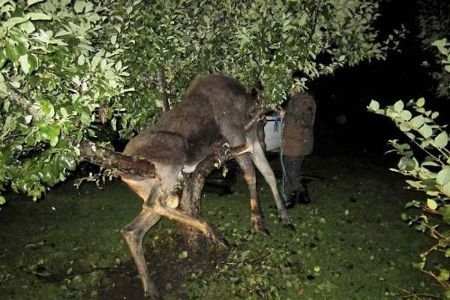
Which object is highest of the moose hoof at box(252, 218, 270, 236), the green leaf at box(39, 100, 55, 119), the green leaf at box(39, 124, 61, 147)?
the green leaf at box(39, 100, 55, 119)

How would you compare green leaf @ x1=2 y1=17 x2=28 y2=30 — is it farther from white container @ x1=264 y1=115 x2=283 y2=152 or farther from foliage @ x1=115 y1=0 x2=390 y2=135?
white container @ x1=264 y1=115 x2=283 y2=152

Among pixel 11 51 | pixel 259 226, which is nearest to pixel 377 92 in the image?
pixel 259 226

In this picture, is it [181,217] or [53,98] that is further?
[181,217]

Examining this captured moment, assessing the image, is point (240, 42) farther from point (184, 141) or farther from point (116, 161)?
point (116, 161)

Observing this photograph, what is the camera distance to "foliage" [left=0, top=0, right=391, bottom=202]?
4.52m

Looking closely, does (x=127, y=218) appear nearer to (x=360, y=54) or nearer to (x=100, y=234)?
(x=100, y=234)

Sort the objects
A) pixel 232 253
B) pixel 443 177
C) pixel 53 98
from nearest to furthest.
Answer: pixel 443 177
pixel 53 98
pixel 232 253

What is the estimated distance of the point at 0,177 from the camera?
4.60 meters

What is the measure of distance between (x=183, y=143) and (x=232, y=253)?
9.09 ft

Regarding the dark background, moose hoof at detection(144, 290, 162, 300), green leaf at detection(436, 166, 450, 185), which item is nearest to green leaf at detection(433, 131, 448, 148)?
green leaf at detection(436, 166, 450, 185)

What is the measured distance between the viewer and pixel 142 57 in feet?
26.3

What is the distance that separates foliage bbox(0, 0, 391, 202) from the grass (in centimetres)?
258

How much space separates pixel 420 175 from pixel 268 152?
15061 mm

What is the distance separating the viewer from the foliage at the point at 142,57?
178 inches
